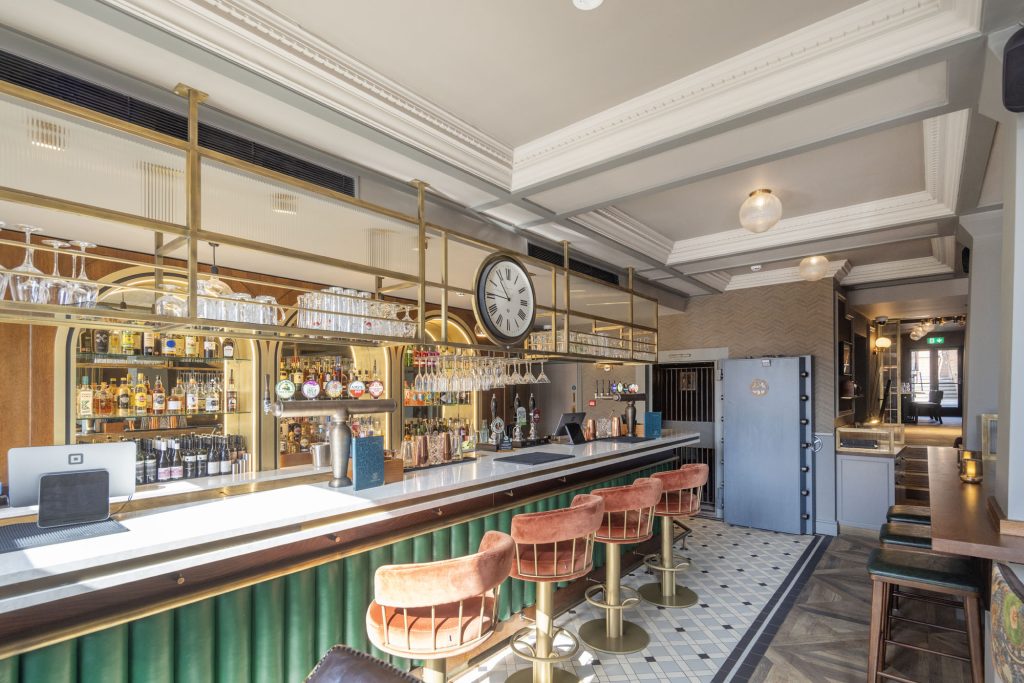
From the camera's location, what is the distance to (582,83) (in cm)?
255

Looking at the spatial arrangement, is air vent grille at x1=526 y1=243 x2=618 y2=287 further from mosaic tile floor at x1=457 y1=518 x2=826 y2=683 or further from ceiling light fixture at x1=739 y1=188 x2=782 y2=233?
mosaic tile floor at x1=457 y1=518 x2=826 y2=683

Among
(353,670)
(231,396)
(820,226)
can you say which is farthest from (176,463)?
(820,226)

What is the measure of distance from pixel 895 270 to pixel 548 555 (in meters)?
6.02

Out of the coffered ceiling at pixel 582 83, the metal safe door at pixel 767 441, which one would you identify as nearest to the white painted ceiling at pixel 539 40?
the coffered ceiling at pixel 582 83

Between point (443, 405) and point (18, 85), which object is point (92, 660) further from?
point (443, 405)

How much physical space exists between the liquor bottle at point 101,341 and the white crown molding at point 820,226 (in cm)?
500

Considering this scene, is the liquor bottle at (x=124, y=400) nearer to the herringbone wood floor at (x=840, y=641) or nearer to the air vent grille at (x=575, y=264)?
the air vent grille at (x=575, y=264)

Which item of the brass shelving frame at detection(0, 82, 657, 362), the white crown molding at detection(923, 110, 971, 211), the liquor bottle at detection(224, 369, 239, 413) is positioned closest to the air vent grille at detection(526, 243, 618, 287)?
the brass shelving frame at detection(0, 82, 657, 362)

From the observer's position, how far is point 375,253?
153 inches

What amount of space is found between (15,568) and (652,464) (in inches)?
179

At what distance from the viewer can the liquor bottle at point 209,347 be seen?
445 cm

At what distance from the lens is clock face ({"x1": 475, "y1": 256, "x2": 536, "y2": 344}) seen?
11.8ft

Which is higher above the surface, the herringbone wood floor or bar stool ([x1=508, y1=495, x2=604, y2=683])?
bar stool ([x1=508, y1=495, x2=604, y2=683])

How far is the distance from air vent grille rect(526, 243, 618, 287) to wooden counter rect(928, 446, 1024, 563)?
293 cm
